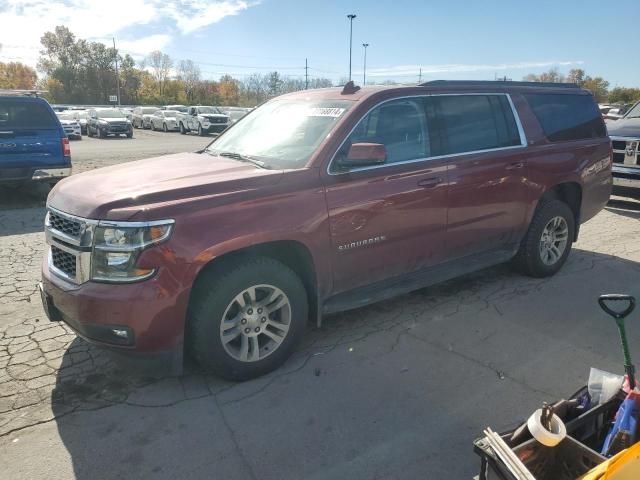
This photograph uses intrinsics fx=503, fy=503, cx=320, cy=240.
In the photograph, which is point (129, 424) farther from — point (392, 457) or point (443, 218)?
point (443, 218)

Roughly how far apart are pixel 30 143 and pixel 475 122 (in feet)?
25.8

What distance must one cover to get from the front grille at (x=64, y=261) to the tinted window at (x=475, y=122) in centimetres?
293

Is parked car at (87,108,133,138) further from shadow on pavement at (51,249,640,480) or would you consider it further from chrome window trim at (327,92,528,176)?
chrome window trim at (327,92,528,176)

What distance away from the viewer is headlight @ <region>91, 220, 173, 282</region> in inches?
115

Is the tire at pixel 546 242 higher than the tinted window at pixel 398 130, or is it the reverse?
the tinted window at pixel 398 130

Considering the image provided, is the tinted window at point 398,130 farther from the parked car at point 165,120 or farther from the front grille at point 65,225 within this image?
the parked car at point 165,120

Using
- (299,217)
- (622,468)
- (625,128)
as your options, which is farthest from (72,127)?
(622,468)

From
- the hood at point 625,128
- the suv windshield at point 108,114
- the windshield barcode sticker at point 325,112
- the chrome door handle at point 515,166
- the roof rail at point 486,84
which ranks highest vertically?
the roof rail at point 486,84

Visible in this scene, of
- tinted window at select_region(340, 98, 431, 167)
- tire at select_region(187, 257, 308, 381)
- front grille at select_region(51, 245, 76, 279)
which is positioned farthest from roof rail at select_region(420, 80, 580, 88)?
front grille at select_region(51, 245, 76, 279)

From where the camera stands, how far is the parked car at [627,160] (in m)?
8.62

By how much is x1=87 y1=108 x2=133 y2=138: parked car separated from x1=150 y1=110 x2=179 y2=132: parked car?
15.7 feet

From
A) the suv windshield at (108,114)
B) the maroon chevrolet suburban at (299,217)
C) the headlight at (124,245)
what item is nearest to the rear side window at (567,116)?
the maroon chevrolet suburban at (299,217)

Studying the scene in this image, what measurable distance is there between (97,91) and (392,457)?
87.0 m

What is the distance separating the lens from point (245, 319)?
11.0 ft
